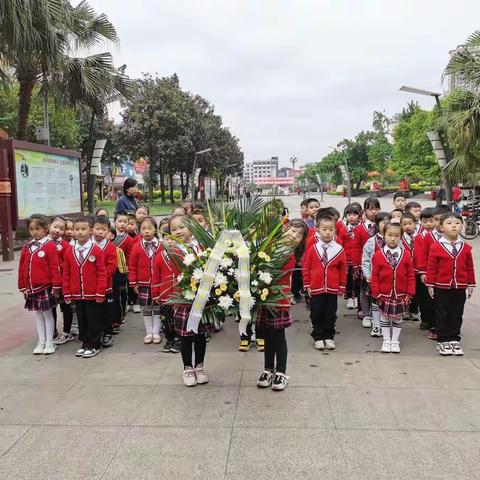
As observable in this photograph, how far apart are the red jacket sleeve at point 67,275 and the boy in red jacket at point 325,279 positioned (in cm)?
236

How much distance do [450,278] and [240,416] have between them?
2578 mm

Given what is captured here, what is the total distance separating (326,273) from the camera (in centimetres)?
489

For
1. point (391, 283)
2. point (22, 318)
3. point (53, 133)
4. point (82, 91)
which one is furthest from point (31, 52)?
point (53, 133)

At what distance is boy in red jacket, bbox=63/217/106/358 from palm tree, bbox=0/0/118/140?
5.87 m

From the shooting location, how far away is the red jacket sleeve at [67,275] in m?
4.80

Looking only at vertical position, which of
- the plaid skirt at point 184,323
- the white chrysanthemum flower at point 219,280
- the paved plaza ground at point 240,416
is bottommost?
the paved plaza ground at point 240,416

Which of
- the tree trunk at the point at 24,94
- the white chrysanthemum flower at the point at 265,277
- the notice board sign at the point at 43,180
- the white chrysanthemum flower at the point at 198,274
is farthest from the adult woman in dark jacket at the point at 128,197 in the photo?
the tree trunk at the point at 24,94

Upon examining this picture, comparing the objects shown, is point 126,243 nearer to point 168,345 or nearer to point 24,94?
point 168,345

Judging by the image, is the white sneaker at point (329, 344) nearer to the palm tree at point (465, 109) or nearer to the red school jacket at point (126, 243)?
the red school jacket at point (126, 243)

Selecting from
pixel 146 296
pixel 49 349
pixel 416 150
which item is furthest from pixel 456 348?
pixel 416 150

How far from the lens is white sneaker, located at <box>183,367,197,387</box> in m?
3.94

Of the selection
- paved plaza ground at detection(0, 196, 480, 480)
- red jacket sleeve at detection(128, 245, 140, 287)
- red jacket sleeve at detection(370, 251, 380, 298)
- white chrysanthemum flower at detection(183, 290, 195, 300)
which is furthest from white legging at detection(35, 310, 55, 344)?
red jacket sleeve at detection(370, 251, 380, 298)

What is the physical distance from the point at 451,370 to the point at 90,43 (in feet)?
44.8

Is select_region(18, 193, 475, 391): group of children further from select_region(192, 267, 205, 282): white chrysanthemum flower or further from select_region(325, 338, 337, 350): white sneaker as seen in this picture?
select_region(192, 267, 205, 282): white chrysanthemum flower
